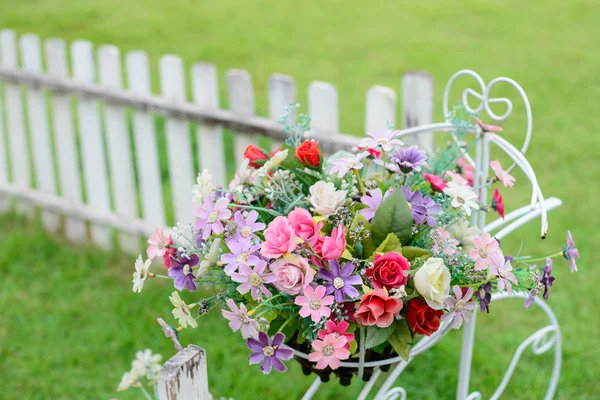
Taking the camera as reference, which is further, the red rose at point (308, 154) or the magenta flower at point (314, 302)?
the red rose at point (308, 154)

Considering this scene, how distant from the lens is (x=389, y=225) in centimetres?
130

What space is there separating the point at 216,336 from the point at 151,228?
2.78ft

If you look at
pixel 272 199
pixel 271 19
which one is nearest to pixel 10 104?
pixel 272 199

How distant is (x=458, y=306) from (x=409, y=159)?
1.04 ft

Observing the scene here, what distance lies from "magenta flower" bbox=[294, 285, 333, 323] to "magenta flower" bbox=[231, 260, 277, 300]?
2.6 inches

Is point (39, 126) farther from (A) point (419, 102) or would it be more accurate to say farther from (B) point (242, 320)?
(B) point (242, 320)

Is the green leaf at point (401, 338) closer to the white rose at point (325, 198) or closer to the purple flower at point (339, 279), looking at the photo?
the purple flower at point (339, 279)

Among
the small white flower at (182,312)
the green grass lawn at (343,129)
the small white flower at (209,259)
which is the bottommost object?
the green grass lawn at (343,129)

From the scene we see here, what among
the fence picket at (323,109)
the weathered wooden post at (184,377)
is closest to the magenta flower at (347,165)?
the weathered wooden post at (184,377)

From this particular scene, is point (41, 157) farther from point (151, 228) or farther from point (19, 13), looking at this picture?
point (19, 13)

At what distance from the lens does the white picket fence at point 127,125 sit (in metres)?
2.77

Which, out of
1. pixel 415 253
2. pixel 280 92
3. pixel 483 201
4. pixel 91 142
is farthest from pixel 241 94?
pixel 415 253

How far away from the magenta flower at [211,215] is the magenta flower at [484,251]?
0.48 metres

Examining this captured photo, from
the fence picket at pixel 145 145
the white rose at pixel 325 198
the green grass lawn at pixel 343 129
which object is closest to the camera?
the white rose at pixel 325 198
